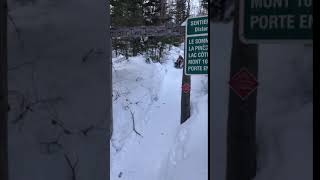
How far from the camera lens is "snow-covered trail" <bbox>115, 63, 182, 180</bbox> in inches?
551

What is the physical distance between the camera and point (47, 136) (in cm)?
455

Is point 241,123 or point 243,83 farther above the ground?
point 243,83

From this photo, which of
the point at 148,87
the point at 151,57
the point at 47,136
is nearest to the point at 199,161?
the point at 47,136

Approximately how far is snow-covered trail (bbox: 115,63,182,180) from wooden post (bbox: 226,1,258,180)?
29.8 ft

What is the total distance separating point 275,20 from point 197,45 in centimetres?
957

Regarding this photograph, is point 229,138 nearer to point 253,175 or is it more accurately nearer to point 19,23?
point 253,175

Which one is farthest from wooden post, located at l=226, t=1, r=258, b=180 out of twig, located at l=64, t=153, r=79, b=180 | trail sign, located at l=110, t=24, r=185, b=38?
trail sign, located at l=110, t=24, r=185, b=38

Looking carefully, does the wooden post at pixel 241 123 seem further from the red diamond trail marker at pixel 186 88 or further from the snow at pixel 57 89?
the red diamond trail marker at pixel 186 88

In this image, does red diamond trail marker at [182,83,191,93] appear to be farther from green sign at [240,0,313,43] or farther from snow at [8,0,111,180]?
green sign at [240,0,313,43]

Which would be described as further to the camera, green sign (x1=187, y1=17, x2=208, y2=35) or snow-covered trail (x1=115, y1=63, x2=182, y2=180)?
snow-covered trail (x1=115, y1=63, x2=182, y2=180)

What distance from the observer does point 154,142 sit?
16922 millimetres

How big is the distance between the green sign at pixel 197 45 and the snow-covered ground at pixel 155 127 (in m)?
1.52
